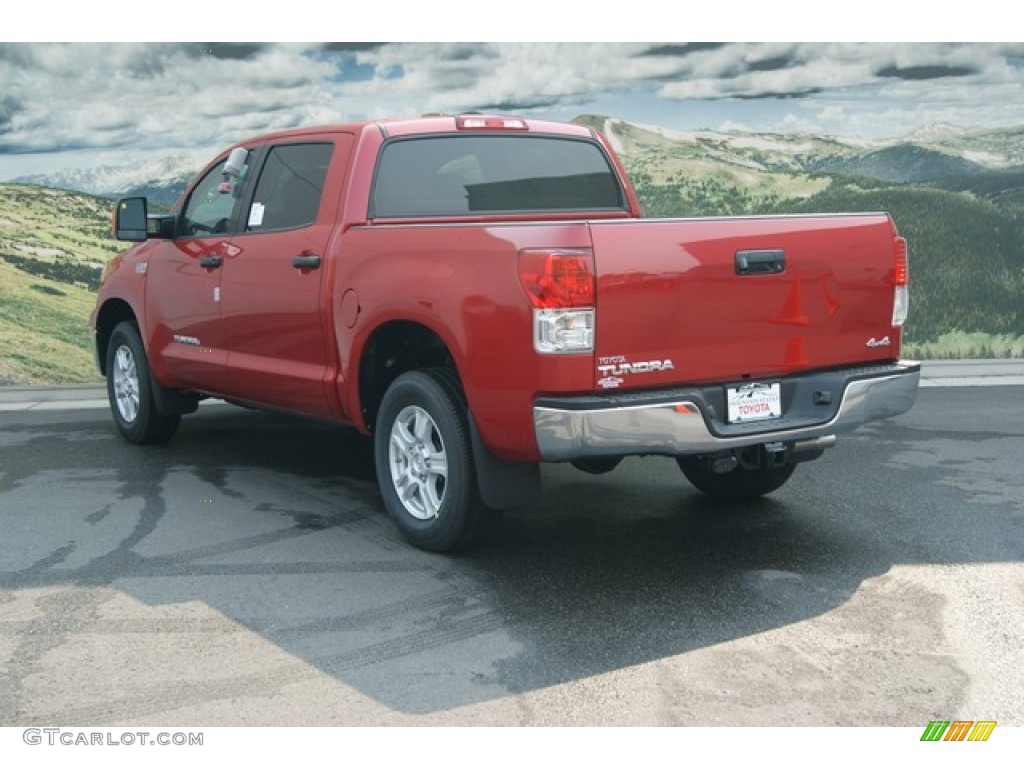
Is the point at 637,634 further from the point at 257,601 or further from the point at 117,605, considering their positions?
the point at 117,605

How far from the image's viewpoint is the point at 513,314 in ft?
16.4

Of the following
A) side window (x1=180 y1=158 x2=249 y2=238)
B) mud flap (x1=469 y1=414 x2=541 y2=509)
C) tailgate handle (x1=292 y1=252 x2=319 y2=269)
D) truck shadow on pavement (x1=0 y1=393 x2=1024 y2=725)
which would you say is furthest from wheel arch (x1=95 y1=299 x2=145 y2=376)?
mud flap (x1=469 y1=414 x2=541 y2=509)

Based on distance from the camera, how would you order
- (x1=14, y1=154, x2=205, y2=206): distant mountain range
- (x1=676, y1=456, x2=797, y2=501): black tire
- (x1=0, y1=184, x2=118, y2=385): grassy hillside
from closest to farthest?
1. (x1=676, y1=456, x2=797, y2=501): black tire
2. (x1=0, y1=184, x2=118, y2=385): grassy hillside
3. (x1=14, y1=154, x2=205, y2=206): distant mountain range

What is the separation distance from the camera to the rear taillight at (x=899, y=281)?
18.7 feet

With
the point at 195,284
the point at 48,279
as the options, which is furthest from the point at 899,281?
the point at 48,279

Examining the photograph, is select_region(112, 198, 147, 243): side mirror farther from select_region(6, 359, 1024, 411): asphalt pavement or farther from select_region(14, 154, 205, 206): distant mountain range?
select_region(14, 154, 205, 206): distant mountain range

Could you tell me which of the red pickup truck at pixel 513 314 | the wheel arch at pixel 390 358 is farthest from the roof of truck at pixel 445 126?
the wheel arch at pixel 390 358

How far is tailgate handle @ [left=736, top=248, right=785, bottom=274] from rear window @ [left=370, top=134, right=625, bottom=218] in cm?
184

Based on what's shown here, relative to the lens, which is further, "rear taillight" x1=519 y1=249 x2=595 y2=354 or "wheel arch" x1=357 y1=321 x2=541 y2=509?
"wheel arch" x1=357 y1=321 x2=541 y2=509

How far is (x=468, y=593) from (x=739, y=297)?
63.8 inches

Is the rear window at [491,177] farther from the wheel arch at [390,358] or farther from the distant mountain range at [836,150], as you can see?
the distant mountain range at [836,150]

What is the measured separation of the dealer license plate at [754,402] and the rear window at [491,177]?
1989mm

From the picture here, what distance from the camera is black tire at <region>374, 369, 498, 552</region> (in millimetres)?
5488

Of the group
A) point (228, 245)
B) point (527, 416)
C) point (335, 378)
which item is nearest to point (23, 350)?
point (228, 245)
